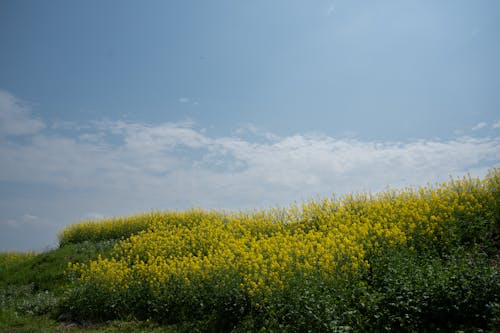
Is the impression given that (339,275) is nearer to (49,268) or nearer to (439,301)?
(439,301)

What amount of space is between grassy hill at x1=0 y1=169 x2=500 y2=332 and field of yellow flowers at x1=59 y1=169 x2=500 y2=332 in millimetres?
26

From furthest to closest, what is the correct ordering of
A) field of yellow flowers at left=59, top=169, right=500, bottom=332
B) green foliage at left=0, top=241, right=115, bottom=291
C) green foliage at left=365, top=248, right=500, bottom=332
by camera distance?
1. green foliage at left=0, top=241, right=115, bottom=291
2. field of yellow flowers at left=59, top=169, right=500, bottom=332
3. green foliage at left=365, top=248, right=500, bottom=332

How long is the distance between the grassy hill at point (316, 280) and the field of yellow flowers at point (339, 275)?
0.09ft

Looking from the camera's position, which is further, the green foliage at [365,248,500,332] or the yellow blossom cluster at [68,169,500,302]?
the yellow blossom cluster at [68,169,500,302]

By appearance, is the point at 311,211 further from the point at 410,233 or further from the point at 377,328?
the point at 377,328

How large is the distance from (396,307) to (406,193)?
22.8ft

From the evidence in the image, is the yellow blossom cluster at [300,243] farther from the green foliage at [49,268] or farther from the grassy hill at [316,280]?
the green foliage at [49,268]

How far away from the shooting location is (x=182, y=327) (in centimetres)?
784

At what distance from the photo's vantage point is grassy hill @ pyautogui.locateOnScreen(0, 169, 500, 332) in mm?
5754

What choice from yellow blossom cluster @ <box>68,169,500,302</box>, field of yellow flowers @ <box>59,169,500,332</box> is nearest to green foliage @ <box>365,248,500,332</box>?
field of yellow flowers @ <box>59,169,500,332</box>

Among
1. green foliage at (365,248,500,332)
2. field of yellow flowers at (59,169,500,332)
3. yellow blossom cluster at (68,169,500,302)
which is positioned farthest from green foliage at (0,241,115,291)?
green foliage at (365,248,500,332)

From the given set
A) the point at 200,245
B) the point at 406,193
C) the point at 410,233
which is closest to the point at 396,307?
the point at 410,233

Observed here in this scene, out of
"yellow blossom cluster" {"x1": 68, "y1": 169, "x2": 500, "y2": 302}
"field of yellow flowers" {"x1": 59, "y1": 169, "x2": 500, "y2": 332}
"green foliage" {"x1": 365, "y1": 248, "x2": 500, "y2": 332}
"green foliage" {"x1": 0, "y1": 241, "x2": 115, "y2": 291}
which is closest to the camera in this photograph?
"green foliage" {"x1": 365, "y1": 248, "x2": 500, "y2": 332}

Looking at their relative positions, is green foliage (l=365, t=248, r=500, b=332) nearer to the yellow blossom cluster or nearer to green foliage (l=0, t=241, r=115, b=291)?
the yellow blossom cluster
